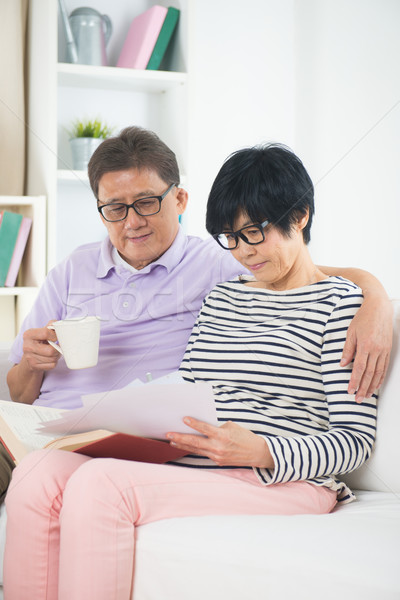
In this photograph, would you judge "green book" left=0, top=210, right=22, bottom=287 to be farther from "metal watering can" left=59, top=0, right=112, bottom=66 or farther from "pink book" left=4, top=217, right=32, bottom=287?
"metal watering can" left=59, top=0, right=112, bottom=66

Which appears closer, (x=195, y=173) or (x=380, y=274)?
(x=380, y=274)

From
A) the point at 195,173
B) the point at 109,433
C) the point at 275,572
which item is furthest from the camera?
the point at 195,173

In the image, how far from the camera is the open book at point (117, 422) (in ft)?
2.93

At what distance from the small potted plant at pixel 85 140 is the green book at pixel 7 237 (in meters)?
0.29

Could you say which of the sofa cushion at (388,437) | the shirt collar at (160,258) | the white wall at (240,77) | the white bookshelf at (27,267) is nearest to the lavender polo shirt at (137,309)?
the shirt collar at (160,258)

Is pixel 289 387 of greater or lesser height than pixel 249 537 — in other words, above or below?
above

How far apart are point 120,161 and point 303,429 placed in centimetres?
66

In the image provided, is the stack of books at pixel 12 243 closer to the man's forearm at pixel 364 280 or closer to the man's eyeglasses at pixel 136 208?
the man's eyeglasses at pixel 136 208

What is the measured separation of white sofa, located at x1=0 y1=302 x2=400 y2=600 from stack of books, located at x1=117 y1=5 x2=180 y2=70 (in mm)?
1709

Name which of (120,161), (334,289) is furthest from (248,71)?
(334,289)

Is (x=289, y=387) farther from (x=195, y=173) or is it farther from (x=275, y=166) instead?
(x=195, y=173)

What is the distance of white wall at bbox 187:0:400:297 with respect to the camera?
6.60 feet

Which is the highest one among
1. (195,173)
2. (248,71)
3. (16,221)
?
(248,71)

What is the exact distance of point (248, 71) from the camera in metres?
2.43
